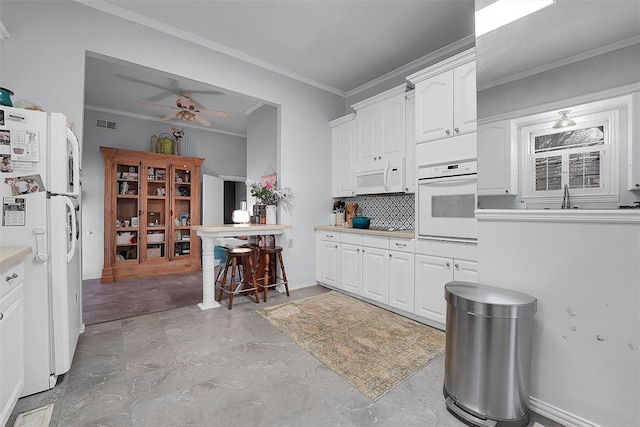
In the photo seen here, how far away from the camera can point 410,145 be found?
3273 millimetres

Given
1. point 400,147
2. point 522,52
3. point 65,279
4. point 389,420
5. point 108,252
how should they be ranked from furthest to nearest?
point 108,252, point 400,147, point 65,279, point 522,52, point 389,420

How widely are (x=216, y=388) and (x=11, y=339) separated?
1111 mm

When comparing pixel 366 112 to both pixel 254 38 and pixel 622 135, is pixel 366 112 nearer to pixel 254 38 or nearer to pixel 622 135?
pixel 254 38

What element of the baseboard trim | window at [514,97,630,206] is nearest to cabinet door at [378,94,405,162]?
window at [514,97,630,206]

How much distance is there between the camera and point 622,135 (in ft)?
4.32

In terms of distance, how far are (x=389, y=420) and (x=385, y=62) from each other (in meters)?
3.81

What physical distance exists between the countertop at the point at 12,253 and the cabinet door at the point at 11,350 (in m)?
0.18

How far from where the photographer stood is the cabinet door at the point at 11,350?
1.35 m

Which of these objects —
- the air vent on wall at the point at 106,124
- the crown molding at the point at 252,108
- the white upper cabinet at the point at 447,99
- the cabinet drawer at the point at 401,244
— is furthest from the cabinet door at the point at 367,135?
the air vent on wall at the point at 106,124

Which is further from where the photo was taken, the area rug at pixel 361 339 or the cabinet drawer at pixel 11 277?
the area rug at pixel 361 339

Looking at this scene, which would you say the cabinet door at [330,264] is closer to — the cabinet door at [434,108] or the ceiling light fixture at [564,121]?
the cabinet door at [434,108]

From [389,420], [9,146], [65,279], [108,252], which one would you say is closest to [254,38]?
[9,146]

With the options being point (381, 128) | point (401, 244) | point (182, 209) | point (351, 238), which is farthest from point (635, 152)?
point (182, 209)

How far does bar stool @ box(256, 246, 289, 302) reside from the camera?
3561mm
